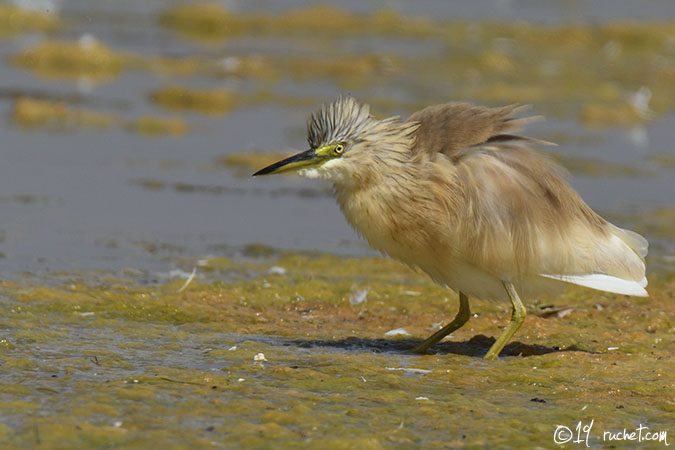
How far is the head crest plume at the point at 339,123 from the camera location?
255 inches

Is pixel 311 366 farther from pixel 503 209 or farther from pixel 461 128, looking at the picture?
pixel 461 128

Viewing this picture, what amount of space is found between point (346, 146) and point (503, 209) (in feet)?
3.09

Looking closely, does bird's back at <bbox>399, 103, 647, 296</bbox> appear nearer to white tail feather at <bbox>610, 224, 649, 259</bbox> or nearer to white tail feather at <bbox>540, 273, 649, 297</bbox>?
white tail feather at <bbox>540, 273, 649, 297</bbox>

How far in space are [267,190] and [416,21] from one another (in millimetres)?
13865

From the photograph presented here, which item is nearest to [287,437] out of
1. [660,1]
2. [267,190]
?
[267,190]

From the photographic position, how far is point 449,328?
6.89m

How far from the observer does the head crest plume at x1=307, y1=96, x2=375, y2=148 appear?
6488 millimetres

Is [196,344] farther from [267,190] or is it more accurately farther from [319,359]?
[267,190]

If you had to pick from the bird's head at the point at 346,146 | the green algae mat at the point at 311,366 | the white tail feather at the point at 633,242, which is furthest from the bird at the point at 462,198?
A: the green algae mat at the point at 311,366

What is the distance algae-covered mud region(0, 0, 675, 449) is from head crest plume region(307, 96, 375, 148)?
3.94ft

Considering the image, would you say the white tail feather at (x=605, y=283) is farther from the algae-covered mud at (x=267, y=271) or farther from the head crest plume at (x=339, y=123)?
the head crest plume at (x=339, y=123)

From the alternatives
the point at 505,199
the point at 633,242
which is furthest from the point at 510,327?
the point at 633,242

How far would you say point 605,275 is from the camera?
670 centimetres

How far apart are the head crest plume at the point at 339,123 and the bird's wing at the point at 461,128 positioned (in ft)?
1.09
